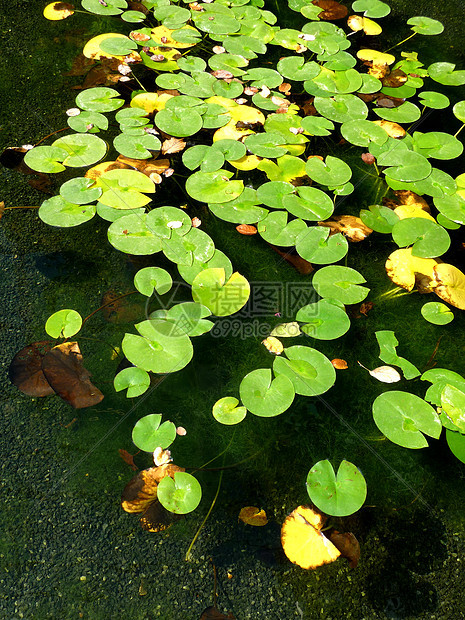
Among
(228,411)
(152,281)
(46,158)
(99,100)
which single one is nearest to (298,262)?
(152,281)

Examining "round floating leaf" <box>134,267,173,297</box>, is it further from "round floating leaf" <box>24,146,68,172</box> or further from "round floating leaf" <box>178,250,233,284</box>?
"round floating leaf" <box>24,146,68,172</box>

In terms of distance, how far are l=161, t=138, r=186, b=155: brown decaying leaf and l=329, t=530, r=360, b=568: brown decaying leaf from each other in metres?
1.70

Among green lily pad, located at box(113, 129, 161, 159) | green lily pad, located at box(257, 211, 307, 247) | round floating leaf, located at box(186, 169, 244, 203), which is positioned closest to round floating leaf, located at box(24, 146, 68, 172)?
green lily pad, located at box(113, 129, 161, 159)

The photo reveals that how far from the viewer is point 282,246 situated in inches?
73.6

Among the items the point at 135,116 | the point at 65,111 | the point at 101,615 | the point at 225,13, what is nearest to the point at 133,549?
the point at 101,615

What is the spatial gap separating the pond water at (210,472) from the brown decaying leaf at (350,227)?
48mm

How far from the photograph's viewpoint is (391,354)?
1.67 metres

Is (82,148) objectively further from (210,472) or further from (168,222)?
(210,472)

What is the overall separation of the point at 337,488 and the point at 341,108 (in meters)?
1.85

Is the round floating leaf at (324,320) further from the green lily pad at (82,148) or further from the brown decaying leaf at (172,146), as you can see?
the green lily pad at (82,148)

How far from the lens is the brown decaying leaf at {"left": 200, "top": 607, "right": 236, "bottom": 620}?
1222mm

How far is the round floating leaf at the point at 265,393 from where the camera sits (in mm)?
1500

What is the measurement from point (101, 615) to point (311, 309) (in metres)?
1.16

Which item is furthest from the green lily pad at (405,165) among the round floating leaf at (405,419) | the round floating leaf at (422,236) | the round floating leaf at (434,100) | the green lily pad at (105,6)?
the green lily pad at (105,6)
